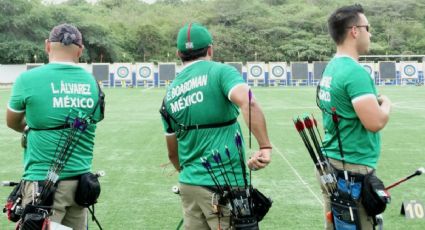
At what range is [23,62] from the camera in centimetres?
4181

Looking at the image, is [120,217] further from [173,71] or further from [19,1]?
[19,1]

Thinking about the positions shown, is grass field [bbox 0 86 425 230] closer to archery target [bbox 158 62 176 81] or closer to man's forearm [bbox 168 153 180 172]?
man's forearm [bbox 168 153 180 172]

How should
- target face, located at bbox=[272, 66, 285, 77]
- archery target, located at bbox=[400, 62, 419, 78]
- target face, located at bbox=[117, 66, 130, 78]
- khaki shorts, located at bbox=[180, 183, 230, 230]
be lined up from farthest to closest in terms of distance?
target face, located at bbox=[272, 66, 285, 77]
archery target, located at bbox=[400, 62, 419, 78]
target face, located at bbox=[117, 66, 130, 78]
khaki shorts, located at bbox=[180, 183, 230, 230]

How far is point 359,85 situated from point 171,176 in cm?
427

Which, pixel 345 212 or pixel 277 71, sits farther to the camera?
pixel 277 71

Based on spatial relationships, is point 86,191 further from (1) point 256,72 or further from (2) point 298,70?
(2) point 298,70

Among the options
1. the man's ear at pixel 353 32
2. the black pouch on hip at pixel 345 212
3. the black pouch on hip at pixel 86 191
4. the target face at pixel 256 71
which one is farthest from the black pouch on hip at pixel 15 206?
the target face at pixel 256 71

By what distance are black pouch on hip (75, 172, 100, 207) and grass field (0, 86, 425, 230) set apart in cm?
158

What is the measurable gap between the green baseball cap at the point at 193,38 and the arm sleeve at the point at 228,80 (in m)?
0.17

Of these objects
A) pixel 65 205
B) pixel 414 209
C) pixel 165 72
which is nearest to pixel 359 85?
pixel 65 205

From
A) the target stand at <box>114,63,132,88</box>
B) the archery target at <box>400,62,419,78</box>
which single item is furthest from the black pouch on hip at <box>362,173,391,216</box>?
the archery target at <box>400,62,419,78</box>

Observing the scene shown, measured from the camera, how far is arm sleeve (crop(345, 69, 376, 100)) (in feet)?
8.79

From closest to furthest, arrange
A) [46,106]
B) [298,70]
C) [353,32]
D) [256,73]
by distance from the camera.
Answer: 1. [353,32]
2. [46,106]
3. [256,73]
4. [298,70]

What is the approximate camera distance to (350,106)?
2.76m
